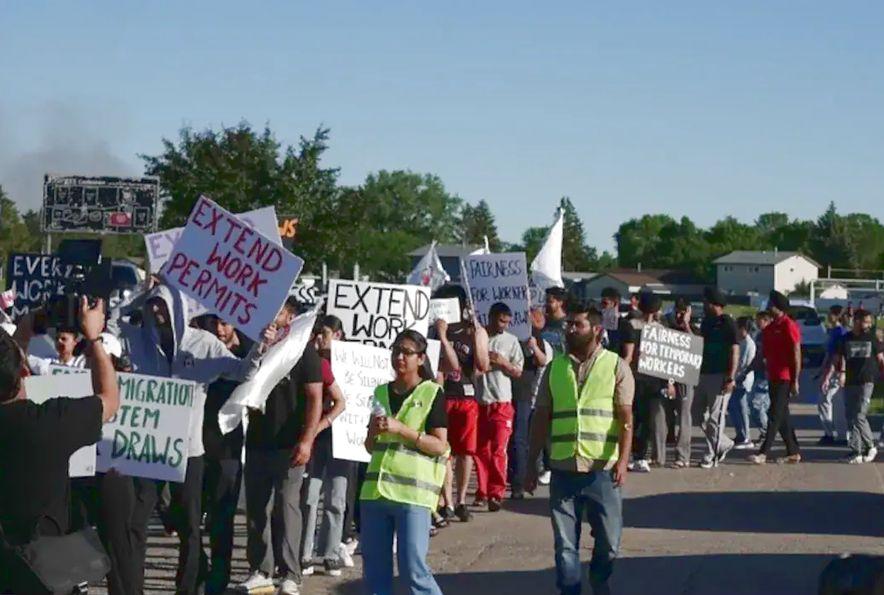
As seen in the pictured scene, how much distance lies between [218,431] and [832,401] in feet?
44.5

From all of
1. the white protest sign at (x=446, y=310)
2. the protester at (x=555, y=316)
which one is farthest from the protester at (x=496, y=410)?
the protester at (x=555, y=316)

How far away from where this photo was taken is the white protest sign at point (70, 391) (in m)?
8.45

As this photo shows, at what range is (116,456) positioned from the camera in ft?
31.1

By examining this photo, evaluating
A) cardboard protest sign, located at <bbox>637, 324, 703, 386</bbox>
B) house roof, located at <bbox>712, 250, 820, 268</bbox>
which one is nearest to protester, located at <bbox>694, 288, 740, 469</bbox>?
cardboard protest sign, located at <bbox>637, 324, 703, 386</bbox>

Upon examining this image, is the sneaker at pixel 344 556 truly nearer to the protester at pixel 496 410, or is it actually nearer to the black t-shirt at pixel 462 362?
the black t-shirt at pixel 462 362

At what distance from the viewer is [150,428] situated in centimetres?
959

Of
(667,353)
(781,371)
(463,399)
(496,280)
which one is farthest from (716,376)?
(463,399)

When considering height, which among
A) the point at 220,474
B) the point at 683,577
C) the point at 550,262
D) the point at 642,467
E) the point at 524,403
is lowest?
the point at 683,577

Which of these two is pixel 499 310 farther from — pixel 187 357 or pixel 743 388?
pixel 743 388

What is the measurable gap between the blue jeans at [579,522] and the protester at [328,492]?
2.17m

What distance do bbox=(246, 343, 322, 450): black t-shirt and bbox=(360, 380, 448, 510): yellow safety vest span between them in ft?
5.41

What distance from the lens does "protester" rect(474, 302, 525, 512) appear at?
14406 mm

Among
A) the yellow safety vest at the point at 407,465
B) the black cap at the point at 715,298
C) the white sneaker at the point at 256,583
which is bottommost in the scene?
the white sneaker at the point at 256,583

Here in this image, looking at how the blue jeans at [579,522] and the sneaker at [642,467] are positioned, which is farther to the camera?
the sneaker at [642,467]
